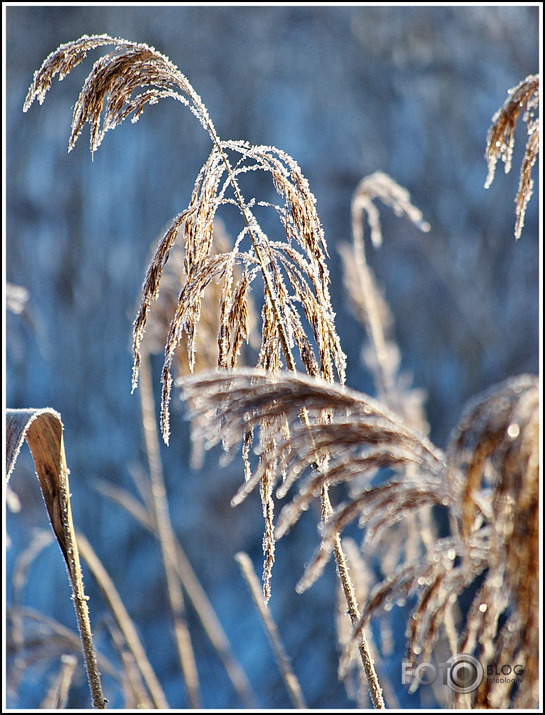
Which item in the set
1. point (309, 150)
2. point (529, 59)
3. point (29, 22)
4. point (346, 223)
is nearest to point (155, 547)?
Result: point (346, 223)

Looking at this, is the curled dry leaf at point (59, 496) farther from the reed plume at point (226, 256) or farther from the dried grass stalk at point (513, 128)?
the dried grass stalk at point (513, 128)

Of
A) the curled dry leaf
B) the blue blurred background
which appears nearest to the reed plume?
the curled dry leaf

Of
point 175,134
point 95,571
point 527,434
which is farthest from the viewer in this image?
point 175,134

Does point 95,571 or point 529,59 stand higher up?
point 529,59

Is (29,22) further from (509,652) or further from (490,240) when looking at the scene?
(509,652)

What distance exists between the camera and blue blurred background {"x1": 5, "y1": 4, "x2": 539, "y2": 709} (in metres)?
3.37

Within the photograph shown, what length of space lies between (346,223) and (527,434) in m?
3.34

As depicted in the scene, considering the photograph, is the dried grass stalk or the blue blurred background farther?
the blue blurred background

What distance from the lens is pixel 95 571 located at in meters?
0.99

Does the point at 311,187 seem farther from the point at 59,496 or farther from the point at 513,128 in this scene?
the point at 59,496

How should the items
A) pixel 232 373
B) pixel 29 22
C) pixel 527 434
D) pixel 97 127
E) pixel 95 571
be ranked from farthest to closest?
pixel 29 22, pixel 95 571, pixel 97 127, pixel 232 373, pixel 527 434

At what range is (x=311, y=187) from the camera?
359 centimetres

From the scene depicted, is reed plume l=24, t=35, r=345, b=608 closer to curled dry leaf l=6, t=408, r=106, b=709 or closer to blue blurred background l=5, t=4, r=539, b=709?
curled dry leaf l=6, t=408, r=106, b=709

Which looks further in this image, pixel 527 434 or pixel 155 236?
pixel 155 236
